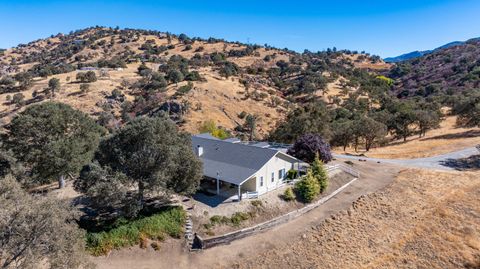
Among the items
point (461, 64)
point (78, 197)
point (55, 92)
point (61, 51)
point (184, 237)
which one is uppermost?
point (61, 51)

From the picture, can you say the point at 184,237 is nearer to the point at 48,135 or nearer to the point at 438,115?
the point at 48,135

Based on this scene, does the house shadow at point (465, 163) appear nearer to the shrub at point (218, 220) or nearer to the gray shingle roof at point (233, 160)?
the gray shingle roof at point (233, 160)

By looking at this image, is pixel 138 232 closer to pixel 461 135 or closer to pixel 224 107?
pixel 224 107

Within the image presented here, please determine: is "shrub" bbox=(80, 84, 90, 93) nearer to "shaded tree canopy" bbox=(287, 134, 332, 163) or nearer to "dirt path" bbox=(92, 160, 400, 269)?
"shaded tree canopy" bbox=(287, 134, 332, 163)

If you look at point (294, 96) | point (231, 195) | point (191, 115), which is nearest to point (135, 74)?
point (191, 115)

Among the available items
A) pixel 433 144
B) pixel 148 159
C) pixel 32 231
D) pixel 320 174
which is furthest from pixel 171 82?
pixel 32 231
